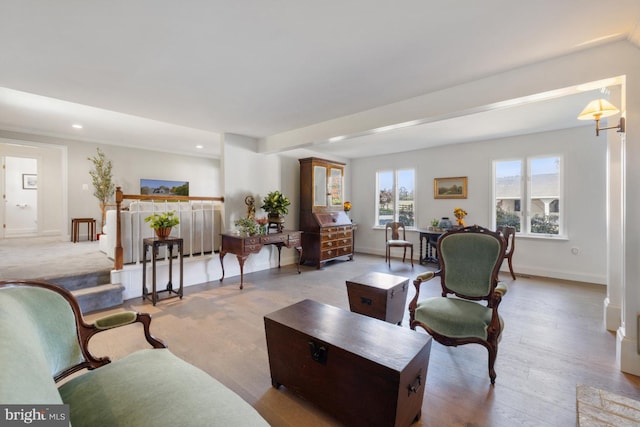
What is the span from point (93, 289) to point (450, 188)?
6367 mm

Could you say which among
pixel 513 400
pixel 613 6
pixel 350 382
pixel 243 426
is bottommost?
pixel 513 400

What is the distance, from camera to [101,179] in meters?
6.25

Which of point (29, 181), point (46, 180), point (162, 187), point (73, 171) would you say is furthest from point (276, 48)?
point (29, 181)

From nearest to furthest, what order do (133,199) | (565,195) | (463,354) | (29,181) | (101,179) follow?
(463,354), (133,199), (565,195), (101,179), (29,181)

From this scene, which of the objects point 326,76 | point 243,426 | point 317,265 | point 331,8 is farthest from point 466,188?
point 243,426

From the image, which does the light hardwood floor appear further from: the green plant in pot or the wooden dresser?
the wooden dresser

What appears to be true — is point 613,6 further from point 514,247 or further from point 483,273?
point 514,247

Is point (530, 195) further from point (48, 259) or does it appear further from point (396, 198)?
point (48, 259)

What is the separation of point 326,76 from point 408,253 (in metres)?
4.93

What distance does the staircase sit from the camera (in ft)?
10.6

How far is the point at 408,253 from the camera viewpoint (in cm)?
654

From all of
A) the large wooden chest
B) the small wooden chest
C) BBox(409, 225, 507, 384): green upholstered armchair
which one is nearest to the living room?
BBox(409, 225, 507, 384): green upholstered armchair

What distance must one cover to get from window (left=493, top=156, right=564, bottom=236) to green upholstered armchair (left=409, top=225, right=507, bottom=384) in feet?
12.0

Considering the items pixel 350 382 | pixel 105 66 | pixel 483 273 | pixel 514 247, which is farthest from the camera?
pixel 514 247
